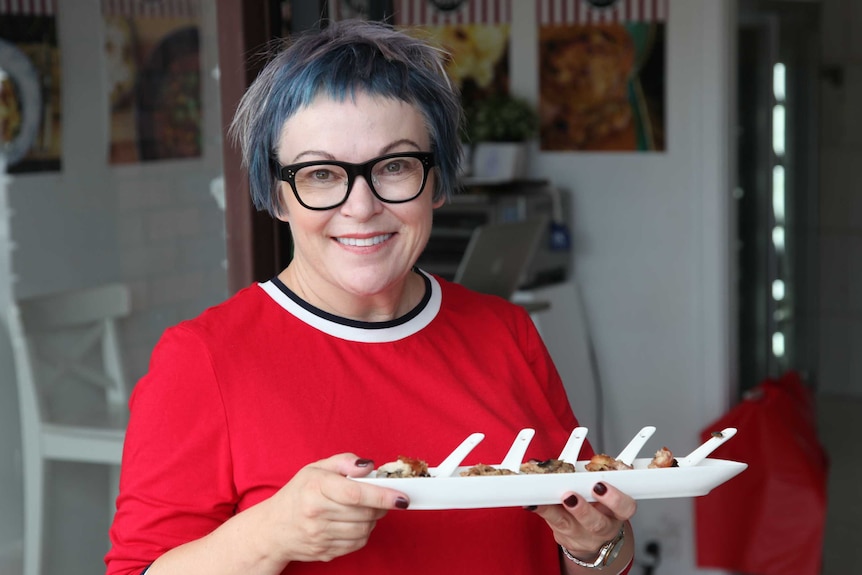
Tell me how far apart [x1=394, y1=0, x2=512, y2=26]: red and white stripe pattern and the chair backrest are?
2.15m

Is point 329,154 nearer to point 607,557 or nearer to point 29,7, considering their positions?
point 607,557

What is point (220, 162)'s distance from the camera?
1914 mm

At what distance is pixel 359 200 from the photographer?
1.18 meters

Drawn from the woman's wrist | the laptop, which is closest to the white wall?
the laptop

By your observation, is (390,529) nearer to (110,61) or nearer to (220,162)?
(220,162)

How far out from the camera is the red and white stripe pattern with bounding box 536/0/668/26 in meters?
3.71

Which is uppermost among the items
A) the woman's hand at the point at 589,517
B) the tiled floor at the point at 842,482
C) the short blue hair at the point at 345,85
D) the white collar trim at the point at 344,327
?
the short blue hair at the point at 345,85

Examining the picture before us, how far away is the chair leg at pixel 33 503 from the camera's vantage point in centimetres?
201

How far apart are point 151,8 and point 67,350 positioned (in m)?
0.65

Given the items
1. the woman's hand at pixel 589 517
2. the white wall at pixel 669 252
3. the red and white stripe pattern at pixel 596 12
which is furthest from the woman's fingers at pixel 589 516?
the red and white stripe pattern at pixel 596 12

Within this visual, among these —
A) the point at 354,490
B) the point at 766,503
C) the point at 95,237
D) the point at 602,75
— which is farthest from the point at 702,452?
the point at 602,75

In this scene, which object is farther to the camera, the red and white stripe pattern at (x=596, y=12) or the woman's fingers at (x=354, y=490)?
the red and white stripe pattern at (x=596, y=12)

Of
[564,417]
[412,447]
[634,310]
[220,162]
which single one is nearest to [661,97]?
[634,310]

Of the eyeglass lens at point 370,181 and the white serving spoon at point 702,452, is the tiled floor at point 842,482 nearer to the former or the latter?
the white serving spoon at point 702,452
